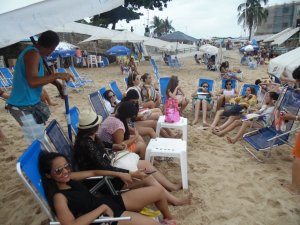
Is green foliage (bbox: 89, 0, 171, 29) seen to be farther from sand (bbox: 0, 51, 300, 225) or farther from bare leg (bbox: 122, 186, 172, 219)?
bare leg (bbox: 122, 186, 172, 219)

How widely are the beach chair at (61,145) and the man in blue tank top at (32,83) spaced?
10cm

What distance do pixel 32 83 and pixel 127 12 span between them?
24159 millimetres

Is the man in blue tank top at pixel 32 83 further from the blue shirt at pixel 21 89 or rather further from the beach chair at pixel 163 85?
the beach chair at pixel 163 85

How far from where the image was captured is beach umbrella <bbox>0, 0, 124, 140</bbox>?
4.73 ft

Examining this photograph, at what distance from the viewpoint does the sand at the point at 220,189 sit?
264cm

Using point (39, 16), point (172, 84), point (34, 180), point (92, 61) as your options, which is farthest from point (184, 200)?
point (92, 61)

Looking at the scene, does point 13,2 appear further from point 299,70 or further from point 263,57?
point 263,57

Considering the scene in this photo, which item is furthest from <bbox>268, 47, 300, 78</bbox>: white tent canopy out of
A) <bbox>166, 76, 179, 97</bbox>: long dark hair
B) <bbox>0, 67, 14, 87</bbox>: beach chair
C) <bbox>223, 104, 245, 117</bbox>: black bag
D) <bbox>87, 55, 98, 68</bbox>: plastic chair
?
<bbox>87, 55, 98, 68</bbox>: plastic chair

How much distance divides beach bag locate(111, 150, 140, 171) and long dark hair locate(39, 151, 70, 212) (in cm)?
70

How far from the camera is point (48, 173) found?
Answer: 1.90 meters

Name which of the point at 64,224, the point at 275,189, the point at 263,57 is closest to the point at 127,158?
the point at 64,224

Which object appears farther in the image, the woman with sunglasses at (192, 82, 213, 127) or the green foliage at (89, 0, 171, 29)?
the green foliage at (89, 0, 171, 29)

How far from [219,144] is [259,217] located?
1.97 m

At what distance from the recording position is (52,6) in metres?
1.72
